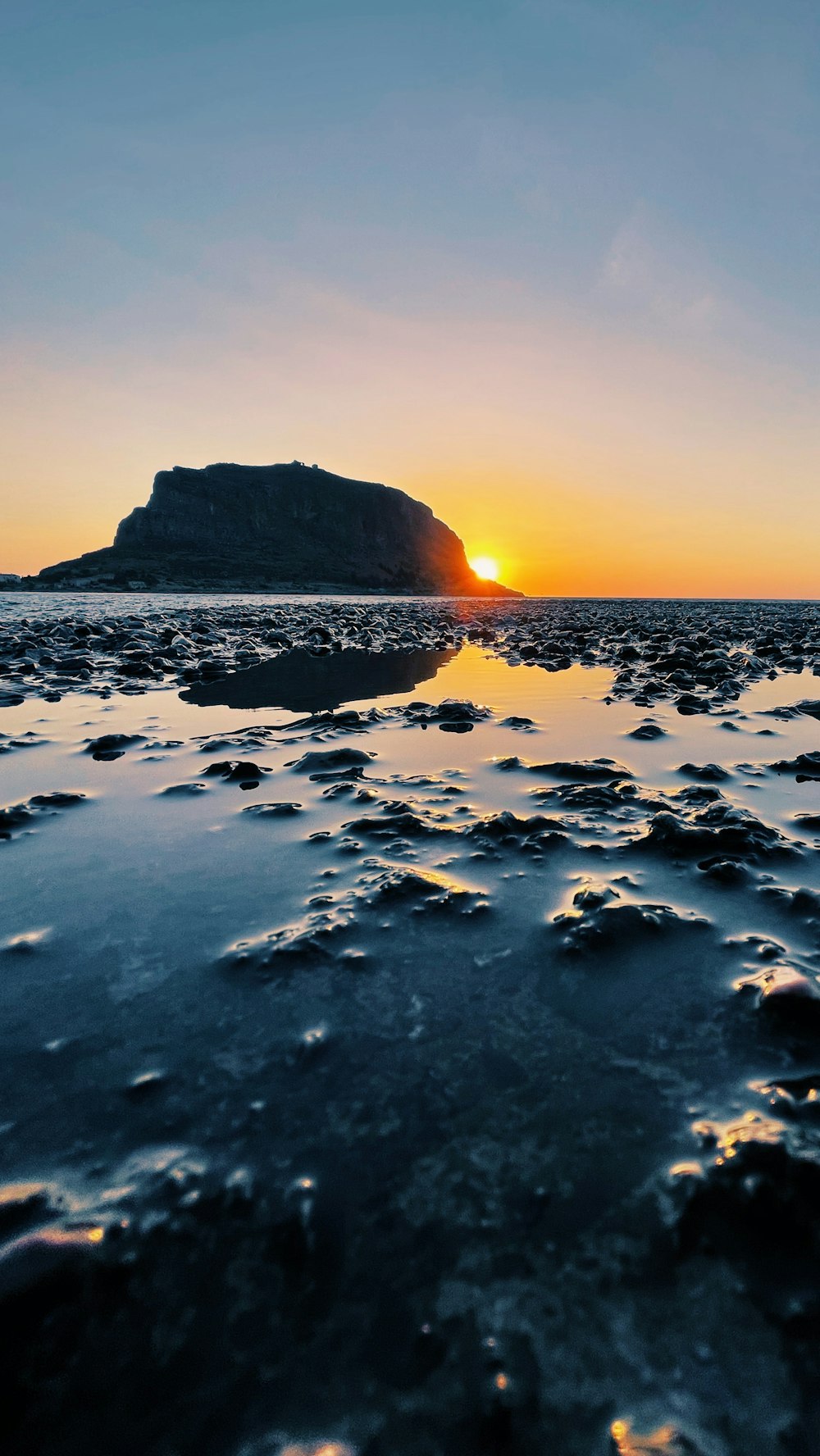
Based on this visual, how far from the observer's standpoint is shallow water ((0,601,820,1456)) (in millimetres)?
1198

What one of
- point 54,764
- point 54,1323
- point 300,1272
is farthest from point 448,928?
point 54,764

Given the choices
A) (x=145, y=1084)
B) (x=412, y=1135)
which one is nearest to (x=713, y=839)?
(x=412, y=1135)

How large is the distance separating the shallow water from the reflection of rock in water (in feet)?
16.2

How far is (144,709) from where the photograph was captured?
8.30 metres

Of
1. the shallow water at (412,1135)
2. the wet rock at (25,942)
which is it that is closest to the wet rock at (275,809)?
the shallow water at (412,1135)

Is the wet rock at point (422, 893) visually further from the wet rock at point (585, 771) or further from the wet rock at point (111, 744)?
the wet rock at point (111, 744)

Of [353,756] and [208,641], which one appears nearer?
[353,756]

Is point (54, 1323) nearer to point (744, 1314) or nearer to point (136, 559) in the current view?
point (744, 1314)

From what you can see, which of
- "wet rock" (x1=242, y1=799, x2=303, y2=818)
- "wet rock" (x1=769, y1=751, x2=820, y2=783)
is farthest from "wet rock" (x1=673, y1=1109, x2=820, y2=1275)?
"wet rock" (x1=769, y1=751, x2=820, y2=783)

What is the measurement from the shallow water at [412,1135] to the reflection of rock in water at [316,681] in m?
4.94

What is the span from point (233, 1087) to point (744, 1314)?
1396 millimetres

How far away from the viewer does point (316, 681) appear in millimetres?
10906

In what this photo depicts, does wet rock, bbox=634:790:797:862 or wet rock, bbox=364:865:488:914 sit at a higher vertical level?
wet rock, bbox=634:790:797:862

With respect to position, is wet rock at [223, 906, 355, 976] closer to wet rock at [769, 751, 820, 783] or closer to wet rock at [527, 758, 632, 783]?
wet rock at [527, 758, 632, 783]
